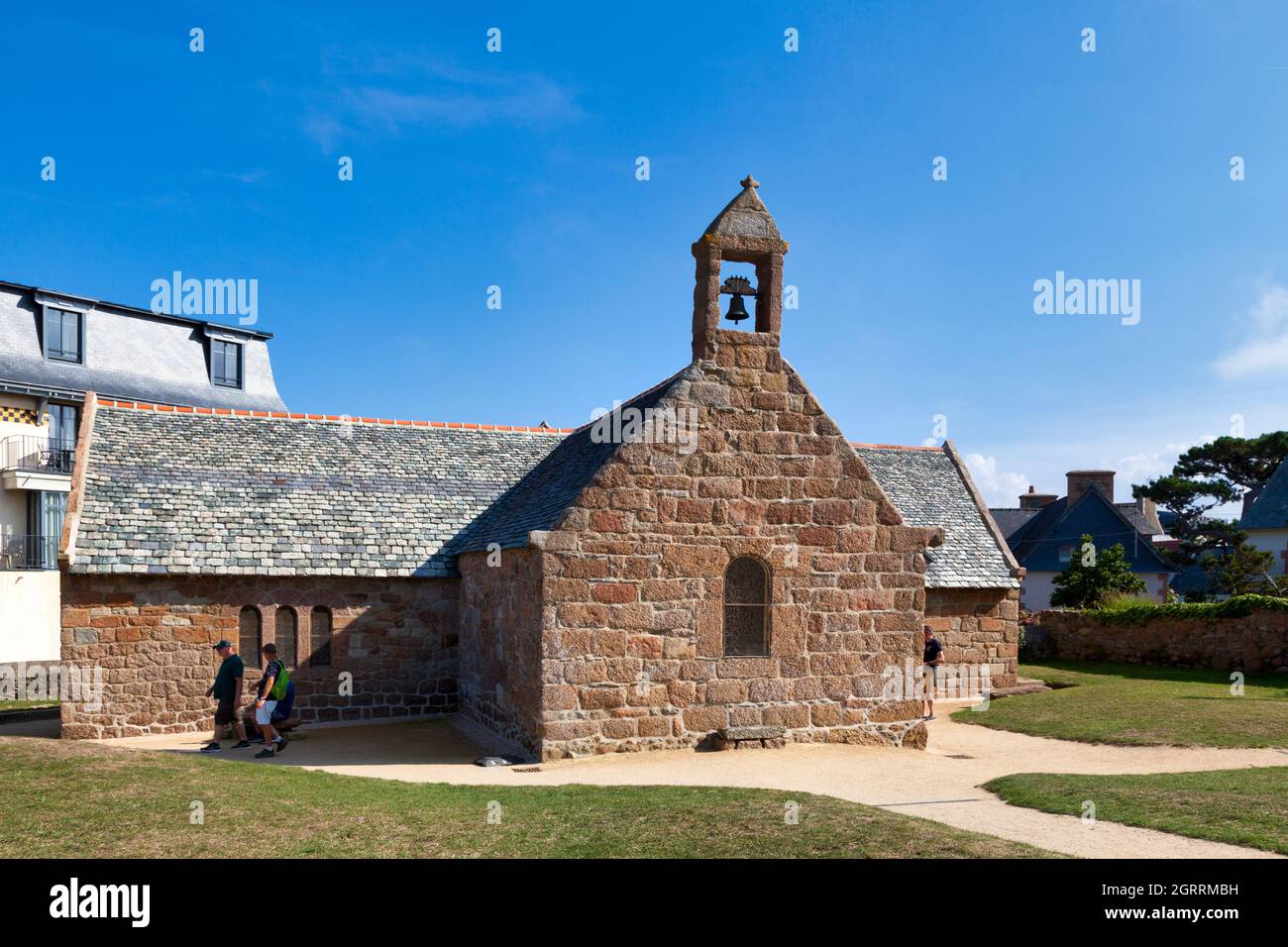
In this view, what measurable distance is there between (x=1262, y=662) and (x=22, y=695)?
102 feet

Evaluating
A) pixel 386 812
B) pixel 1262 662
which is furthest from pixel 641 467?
pixel 1262 662

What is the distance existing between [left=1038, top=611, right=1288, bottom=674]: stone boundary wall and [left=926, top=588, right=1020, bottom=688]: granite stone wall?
19.6ft

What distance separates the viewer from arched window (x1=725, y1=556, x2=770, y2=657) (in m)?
14.4

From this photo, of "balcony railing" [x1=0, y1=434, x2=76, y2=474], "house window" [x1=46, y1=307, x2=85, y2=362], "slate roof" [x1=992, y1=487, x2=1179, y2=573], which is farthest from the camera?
"slate roof" [x1=992, y1=487, x2=1179, y2=573]

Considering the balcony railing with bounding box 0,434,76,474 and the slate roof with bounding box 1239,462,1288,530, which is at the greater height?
the balcony railing with bounding box 0,434,76,474

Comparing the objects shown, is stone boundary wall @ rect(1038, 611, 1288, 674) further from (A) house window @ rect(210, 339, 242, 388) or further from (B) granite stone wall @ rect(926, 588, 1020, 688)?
(A) house window @ rect(210, 339, 242, 388)

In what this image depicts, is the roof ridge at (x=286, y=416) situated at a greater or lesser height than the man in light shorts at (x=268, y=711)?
greater

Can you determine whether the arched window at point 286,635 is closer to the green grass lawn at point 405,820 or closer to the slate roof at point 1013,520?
the green grass lawn at point 405,820

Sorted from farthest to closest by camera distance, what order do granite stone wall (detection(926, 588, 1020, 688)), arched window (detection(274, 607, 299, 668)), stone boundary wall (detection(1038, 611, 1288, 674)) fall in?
stone boundary wall (detection(1038, 611, 1288, 674)), granite stone wall (detection(926, 588, 1020, 688)), arched window (detection(274, 607, 299, 668))

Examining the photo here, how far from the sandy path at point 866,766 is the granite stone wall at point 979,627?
557 centimetres

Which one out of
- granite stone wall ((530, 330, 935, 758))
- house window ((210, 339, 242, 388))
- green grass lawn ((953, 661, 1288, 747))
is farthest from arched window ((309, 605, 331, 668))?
house window ((210, 339, 242, 388))

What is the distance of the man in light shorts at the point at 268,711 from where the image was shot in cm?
1480

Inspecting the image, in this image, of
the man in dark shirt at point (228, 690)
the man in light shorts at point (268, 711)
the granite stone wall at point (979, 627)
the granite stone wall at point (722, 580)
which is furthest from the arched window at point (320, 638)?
the granite stone wall at point (979, 627)

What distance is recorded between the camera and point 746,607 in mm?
14477
